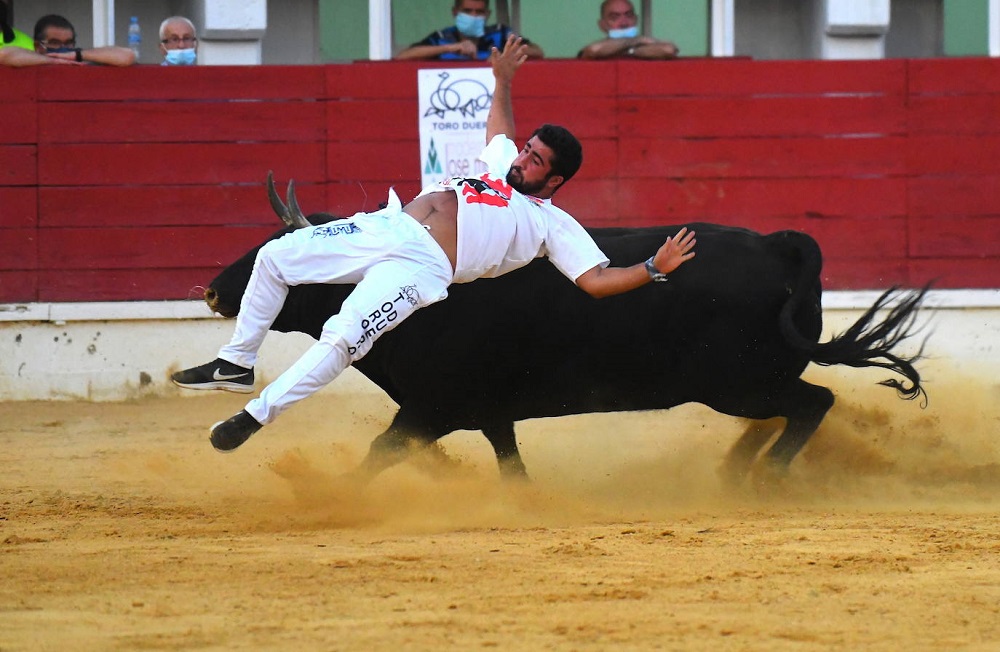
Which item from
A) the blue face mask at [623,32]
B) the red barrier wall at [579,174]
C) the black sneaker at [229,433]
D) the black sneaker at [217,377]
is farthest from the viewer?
the blue face mask at [623,32]

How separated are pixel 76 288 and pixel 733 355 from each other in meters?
4.56

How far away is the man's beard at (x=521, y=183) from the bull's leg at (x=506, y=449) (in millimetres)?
891

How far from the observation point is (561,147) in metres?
4.70

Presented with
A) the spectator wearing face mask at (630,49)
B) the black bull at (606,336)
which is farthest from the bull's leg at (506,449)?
the spectator wearing face mask at (630,49)

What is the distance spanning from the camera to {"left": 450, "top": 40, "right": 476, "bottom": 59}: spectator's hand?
819 cm

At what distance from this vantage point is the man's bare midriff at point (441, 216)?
15.3ft

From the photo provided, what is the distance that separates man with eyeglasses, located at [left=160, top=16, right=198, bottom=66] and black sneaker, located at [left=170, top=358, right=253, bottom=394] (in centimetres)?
436

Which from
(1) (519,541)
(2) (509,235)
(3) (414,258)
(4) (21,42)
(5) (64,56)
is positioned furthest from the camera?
(4) (21,42)

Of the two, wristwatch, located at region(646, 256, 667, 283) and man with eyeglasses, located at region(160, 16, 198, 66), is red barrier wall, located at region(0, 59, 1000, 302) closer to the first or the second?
man with eyeglasses, located at region(160, 16, 198, 66)

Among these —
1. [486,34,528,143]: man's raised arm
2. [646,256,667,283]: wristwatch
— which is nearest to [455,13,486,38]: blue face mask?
[486,34,528,143]: man's raised arm

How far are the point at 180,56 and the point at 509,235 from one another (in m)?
4.42

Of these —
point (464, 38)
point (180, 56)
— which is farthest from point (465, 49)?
point (180, 56)

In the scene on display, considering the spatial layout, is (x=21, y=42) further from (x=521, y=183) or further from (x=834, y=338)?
(x=834, y=338)

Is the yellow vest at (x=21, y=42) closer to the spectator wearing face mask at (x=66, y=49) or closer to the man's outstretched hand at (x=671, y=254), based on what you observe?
the spectator wearing face mask at (x=66, y=49)
